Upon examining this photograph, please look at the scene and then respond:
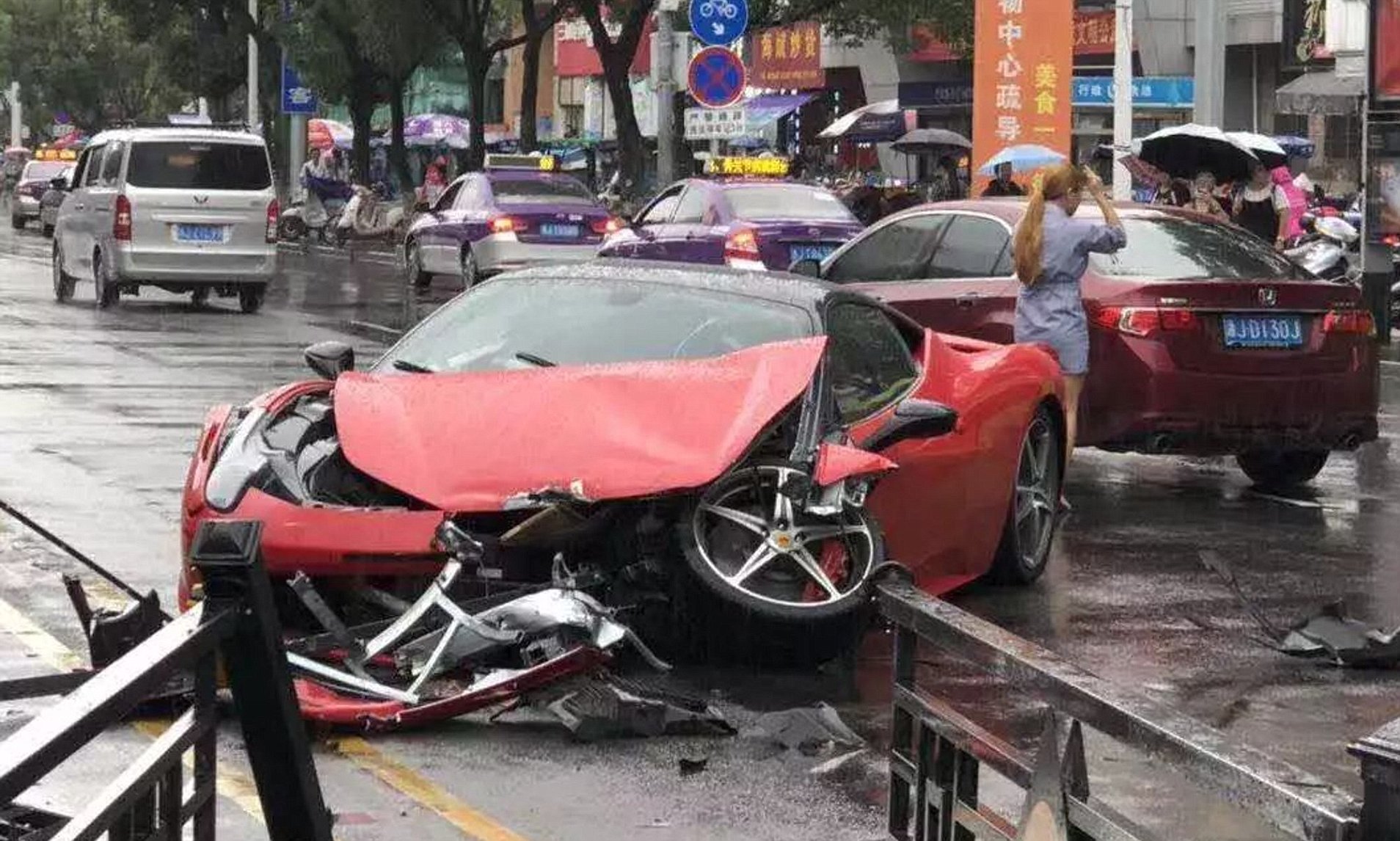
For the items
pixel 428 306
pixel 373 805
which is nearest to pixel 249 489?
pixel 373 805

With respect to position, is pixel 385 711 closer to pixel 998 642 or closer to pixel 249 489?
pixel 249 489

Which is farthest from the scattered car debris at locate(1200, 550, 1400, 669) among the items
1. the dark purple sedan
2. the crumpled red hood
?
the dark purple sedan

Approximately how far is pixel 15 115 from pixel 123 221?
8366cm

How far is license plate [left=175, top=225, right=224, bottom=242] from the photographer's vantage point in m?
26.5

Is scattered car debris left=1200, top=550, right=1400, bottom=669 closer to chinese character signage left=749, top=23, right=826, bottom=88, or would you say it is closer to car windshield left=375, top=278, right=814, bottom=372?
car windshield left=375, top=278, right=814, bottom=372

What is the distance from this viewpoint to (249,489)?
Answer: 27.3 feet

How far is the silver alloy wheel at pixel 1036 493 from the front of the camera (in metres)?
10.5

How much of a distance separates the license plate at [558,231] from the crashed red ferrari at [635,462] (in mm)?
19194

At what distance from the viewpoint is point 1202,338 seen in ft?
43.0

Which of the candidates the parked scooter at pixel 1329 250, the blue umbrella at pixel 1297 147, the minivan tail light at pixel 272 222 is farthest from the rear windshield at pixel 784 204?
the blue umbrella at pixel 1297 147

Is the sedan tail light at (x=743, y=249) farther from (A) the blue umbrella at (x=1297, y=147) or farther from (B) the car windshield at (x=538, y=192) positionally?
(A) the blue umbrella at (x=1297, y=147)

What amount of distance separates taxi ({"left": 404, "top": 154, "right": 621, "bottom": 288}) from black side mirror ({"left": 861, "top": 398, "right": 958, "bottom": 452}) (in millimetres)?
19333

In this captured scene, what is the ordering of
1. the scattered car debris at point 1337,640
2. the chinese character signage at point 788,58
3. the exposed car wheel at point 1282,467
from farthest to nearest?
1. the chinese character signage at point 788,58
2. the exposed car wheel at point 1282,467
3. the scattered car debris at point 1337,640

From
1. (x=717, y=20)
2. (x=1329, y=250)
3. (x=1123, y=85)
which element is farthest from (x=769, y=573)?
(x=1123, y=85)
